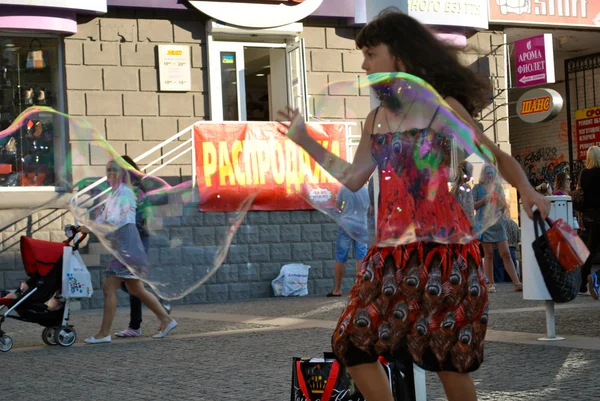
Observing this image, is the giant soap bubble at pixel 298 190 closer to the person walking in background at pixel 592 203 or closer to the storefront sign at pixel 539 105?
the person walking in background at pixel 592 203

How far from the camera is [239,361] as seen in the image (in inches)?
326

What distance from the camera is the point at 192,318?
42.9 feet

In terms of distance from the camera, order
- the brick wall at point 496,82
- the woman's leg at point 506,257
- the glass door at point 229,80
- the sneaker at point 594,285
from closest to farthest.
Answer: the sneaker at point 594,285 → the woman's leg at point 506,257 → the glass door at point 229,80 → the brick wall at point 496,82

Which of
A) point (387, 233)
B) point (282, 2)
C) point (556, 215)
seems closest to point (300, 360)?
point (387, 233)

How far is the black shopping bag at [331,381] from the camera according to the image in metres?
5.02

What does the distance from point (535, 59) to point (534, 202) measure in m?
16.6

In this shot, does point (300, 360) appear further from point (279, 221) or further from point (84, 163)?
point (279, 221)

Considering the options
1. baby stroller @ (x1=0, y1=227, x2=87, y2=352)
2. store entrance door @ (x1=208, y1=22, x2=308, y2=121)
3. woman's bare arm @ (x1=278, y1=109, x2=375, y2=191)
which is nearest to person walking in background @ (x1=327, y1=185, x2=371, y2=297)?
woman's bare arm @ (x1=278, y1=109, x2=375, y2=191)

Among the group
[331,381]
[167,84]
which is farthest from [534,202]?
[167,84]

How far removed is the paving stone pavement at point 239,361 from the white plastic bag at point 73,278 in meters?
0.51

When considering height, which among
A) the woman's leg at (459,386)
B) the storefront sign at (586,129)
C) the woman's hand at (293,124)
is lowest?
the woman's leg at (459,386)

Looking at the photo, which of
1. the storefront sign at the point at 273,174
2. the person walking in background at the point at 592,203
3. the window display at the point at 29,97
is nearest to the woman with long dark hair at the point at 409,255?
the storefront sign at the point at 273,174

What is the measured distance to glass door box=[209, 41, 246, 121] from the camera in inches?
678

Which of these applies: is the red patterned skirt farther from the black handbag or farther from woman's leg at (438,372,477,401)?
the black handbag
